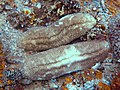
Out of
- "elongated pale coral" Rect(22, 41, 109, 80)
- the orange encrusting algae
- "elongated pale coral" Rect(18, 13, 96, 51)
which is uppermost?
the orange encrusting algae

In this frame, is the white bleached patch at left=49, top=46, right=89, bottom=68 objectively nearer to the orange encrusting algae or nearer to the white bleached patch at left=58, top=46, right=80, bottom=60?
the white bleached patch at left=58, top=46, right=80, bottom=60

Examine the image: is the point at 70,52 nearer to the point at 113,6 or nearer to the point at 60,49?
the point at 60,49

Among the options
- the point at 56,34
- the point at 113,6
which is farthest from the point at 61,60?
the point at 113,6

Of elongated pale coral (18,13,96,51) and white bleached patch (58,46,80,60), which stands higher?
elongated pale coral (18,13,96,51)

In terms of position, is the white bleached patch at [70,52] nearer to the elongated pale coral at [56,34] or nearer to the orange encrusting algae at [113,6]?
the elongated pale coral at [56,34]

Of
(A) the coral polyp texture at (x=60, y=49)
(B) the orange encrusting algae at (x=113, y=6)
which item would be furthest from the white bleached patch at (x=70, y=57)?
(B) the orange encrusting algae at (x=113, y=6)

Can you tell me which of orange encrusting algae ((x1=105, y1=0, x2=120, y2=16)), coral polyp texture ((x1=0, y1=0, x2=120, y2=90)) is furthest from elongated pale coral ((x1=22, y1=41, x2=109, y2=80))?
orange encrusting algae ((x1=105, y1=0, x2=120, y2=16))

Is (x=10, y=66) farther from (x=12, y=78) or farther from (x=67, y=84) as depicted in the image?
(x=67, y=84)

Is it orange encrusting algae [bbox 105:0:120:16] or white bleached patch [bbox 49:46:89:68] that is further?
orange encrusting algae [bbox 105:0:120:16]
